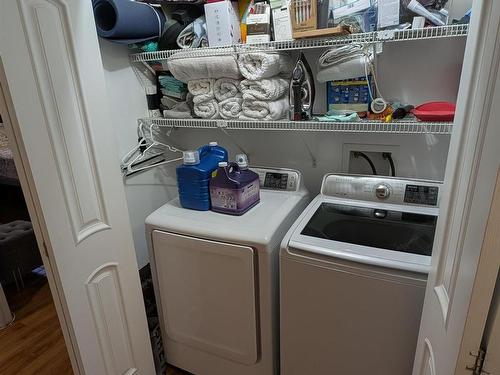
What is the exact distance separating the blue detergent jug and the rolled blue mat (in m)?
0.67

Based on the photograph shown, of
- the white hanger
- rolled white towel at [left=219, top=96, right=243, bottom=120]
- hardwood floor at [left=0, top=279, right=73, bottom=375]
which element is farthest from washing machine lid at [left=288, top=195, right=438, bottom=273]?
hardwood floor at [left=0, top=279, right=73, bottom=375]

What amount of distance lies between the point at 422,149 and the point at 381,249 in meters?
0.73

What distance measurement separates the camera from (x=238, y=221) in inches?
61.2

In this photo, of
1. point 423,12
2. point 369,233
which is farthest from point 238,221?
point 423,12

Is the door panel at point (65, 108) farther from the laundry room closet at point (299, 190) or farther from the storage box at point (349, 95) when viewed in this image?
the storage box at point (349, 95)

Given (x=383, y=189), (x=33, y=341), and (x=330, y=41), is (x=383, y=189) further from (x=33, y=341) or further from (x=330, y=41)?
(x=33, y=341)

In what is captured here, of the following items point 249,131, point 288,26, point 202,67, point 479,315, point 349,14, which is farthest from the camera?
point 249,131

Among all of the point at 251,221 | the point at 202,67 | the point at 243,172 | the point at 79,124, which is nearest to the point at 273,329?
the point at 251,221

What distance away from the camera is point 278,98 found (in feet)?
5.70

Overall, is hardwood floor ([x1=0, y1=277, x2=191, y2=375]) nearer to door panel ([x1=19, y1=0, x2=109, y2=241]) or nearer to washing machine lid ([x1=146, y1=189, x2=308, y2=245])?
washing machine lid ([x1=146, y1=189, x2=308, y2=245])

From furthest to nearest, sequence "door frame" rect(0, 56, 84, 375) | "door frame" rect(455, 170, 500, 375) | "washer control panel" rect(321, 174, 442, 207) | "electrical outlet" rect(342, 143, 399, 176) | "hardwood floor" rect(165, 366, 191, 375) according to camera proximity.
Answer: "hardwood floor" rect(165, 366, 191, 375) < "electrical outlet" rect(342, 143, 399, 176) < "washer control panel" rect(321, 174, 442, 207) < "door frame" rect(0, 56, 84, 375) < "door frame" rect(455, 170, 500, 375)

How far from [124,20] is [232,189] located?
3.19 feet

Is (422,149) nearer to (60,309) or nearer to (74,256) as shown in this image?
(74,256)

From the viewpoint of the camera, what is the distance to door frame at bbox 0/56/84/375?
39.1 inches
